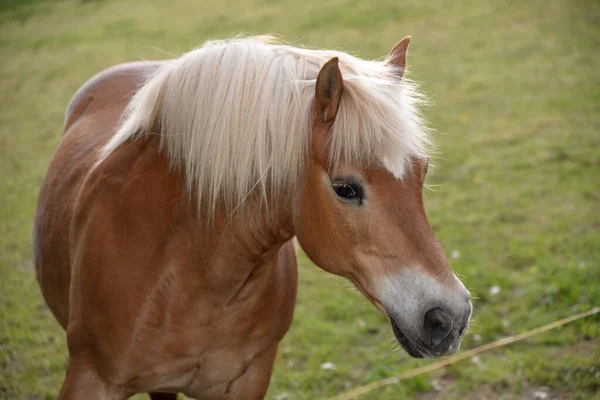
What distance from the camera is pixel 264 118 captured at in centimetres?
203

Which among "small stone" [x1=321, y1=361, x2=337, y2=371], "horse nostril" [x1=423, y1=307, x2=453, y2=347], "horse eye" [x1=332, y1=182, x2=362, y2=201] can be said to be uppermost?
"horse eye" [x1=332, y1=182, x2=362, y2=201]

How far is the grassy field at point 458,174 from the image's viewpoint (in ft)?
12.9

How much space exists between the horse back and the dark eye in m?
1.29

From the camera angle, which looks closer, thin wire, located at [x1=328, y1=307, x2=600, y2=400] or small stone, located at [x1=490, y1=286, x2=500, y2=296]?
thin wire, located at [x1=328, y1=307, x2=600, y2=400]

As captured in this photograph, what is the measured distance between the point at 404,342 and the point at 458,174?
4.83m

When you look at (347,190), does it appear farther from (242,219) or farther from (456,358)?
(456,358)

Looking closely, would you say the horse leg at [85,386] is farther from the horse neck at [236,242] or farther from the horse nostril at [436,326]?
the horse nostril at [436,326]

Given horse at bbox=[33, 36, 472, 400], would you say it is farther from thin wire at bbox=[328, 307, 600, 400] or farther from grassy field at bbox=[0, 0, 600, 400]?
thin wire at bbox=[328, 307, 600, 400]

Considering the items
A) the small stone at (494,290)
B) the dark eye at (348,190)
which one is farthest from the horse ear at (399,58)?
the small stone at (494,290)

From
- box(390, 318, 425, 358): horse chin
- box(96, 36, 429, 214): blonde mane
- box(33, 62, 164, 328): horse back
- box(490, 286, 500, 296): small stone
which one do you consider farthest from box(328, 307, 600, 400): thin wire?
box(96, 36, 429, 214): blonde mane

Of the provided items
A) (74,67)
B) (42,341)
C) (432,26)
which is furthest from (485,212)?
(74,67)

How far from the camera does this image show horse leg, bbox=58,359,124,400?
2.27m

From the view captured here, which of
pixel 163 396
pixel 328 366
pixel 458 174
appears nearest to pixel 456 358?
pixel 328 366

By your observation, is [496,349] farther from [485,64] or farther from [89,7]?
[89,7]
